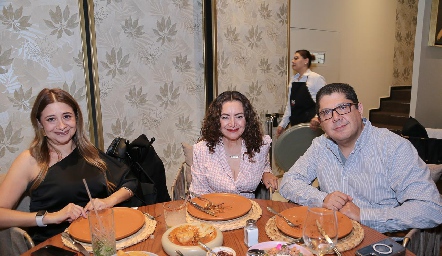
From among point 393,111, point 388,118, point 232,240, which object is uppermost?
point 232,240

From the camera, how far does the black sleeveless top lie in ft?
5.96

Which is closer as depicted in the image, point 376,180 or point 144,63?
point 376,180

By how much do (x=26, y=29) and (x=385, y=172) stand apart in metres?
2.68

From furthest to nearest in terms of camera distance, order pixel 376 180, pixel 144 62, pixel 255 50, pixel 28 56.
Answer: pixel 255 50, pixel 144 62, pixel 28 56, pixel 376 180

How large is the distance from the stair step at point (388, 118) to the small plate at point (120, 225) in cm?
577

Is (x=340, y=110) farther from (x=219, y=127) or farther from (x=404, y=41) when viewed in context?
(x=404, y=41)

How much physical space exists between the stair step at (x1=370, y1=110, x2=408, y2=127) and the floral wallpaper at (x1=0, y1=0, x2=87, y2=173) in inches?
215

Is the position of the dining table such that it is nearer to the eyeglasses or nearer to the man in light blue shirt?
the man in light blue shirt

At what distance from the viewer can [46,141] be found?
1.91 m

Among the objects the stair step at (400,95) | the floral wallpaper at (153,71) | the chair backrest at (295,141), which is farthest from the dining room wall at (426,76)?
the floral wallpaper at (153,71)

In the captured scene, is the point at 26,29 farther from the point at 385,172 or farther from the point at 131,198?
the point at 385,172

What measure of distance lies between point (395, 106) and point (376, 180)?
550 centimetres

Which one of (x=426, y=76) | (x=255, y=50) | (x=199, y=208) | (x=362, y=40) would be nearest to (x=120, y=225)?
(x=199, y=208)

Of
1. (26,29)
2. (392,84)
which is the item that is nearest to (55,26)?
(26,29)
